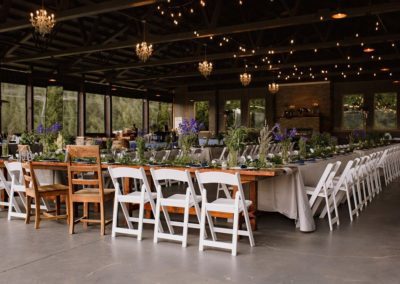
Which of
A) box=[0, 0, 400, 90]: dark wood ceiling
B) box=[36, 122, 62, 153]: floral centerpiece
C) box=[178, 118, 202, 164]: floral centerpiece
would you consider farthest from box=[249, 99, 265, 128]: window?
box=[178, 118, 202, 164]: floral centerpiece

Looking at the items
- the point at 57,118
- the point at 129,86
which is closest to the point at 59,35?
the point at 57,118

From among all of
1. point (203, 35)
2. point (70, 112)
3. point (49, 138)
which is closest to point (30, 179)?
point (49, 138)

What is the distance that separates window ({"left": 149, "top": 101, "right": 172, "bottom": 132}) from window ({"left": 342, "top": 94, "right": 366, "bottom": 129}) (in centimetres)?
1036

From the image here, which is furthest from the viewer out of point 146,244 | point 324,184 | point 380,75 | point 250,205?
point 380,75

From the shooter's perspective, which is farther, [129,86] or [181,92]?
[181,92]

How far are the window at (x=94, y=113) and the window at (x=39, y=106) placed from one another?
251 centimetres

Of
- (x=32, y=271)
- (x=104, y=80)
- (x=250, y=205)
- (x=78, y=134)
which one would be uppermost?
(x=104, y=80)

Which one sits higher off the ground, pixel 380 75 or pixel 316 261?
pixel 380 75

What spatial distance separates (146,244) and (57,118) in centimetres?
1549

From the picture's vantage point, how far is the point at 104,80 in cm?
2088

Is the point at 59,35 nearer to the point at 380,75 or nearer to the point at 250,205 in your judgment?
the point at 250,205

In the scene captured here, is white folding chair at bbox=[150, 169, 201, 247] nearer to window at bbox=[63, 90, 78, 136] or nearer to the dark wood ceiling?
the dark wood ceiling

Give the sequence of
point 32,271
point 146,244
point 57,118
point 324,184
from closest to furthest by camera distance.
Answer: point 32,271, point 146,244, point 324,184, point 57,118

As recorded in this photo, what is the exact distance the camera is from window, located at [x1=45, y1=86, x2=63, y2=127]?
18625 mm
